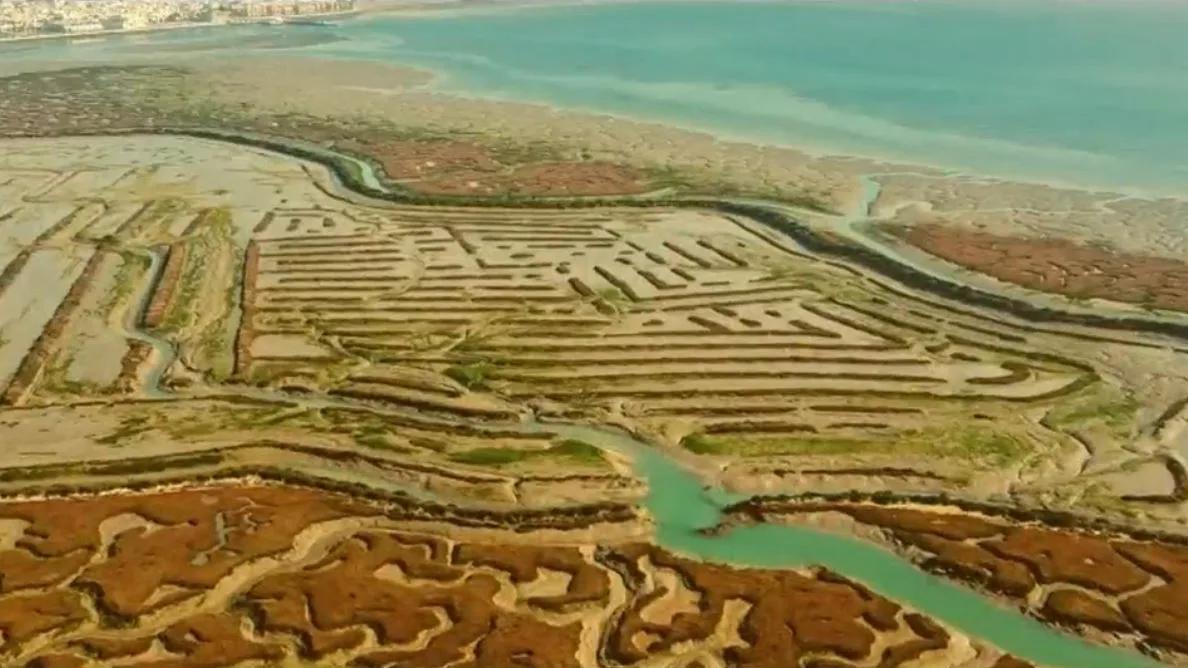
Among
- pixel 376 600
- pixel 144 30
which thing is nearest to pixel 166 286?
pixel 376 600

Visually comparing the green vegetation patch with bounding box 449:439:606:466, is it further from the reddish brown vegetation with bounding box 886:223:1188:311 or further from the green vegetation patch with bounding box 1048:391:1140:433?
the reddish brown vegetation with bounding box 886:223:1188:311

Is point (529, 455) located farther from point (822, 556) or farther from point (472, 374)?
point (822, 556)

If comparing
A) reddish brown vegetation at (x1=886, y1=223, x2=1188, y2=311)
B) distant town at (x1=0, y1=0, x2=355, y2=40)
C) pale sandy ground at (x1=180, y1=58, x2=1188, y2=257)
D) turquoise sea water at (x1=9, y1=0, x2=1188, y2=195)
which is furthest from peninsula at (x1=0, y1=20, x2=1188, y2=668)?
distant town at (x1=0, y1=0, x2=355, y2=40)

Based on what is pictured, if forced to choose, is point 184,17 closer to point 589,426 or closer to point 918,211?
point 918,211

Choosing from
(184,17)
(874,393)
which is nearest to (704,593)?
(874,393)

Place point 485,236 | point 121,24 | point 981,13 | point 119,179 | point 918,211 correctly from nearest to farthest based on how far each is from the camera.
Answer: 1. point 485,236
2. point 918,211
3. point 119,179
4. point 121,24
5. point 981,13

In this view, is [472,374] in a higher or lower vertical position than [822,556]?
higher
